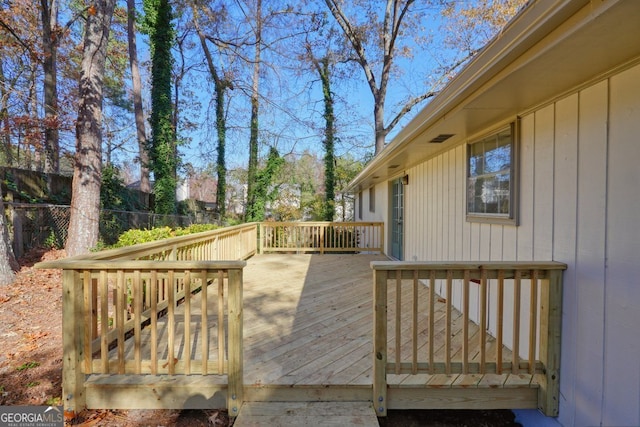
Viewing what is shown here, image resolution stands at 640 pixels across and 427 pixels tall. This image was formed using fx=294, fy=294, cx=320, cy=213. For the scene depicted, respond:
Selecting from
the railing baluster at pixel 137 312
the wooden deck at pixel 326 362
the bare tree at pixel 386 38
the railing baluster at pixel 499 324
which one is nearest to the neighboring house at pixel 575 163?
the railing baluster at pixel 499 324

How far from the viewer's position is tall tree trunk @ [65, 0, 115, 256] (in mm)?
5117

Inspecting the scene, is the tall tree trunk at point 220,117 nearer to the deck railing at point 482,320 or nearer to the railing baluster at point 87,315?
the railing baluster at point 87,315

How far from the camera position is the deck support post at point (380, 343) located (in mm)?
2012

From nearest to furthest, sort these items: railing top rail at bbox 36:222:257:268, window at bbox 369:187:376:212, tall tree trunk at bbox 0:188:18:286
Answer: railing top rail at bbox 36:222:257:268, tall tree trunk at bbox 0:188:18:286, window at bbox 369:187:376:212

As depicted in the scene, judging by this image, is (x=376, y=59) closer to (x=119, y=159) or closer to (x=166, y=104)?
(x=166, y=104)

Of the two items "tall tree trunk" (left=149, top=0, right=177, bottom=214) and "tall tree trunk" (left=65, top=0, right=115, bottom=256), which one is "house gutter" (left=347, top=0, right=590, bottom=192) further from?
"tall tree trunk" (left=149, top=0, right=177, bottom=214)

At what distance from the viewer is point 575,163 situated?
198 centimetres

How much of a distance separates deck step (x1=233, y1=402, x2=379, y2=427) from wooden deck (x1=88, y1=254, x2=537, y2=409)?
0.04 metres

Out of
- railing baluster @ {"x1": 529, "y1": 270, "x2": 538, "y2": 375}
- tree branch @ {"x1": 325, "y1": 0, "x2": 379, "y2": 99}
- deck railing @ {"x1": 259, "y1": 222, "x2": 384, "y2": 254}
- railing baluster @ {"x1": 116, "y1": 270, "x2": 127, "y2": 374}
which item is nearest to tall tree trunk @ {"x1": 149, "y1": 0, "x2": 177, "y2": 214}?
deck railing @ {"x1": 259, "y1": 222, "x2": 384, "y2": 254}

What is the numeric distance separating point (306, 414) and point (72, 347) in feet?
5.58

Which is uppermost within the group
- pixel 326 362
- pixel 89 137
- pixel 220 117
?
pixel 220 117

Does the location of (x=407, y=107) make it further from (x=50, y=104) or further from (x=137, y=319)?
(x=50, y=104)

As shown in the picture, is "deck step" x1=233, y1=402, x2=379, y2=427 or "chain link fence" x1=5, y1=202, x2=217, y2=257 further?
"chain link fence" x1=5, y1=202, x2=217, y2=257

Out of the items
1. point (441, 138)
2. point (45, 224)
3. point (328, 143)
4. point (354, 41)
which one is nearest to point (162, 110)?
point (45, 224)
